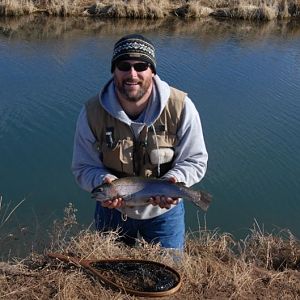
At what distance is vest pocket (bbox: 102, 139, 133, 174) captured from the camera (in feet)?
12.2

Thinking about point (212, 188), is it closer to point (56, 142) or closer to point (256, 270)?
point (56, 142)

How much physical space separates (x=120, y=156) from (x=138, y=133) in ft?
0.69

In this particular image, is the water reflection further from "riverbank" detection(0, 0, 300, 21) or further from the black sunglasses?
the black sunglasses

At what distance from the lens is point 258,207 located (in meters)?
7.75

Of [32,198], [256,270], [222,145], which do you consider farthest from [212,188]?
[256,270]

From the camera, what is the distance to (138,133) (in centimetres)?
374

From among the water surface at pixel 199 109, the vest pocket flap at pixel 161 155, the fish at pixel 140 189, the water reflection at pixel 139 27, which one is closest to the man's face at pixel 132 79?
the vest pocket flap at pixel 161 155

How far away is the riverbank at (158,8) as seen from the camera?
20438mm

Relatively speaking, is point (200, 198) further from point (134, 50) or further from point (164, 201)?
point (134, 50)

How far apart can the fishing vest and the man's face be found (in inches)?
7.6

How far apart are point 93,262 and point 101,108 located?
1.10 meters

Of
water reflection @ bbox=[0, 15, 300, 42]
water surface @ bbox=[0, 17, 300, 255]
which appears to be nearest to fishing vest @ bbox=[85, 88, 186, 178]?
water surface @ bbox=[0, 17, 300, 255]

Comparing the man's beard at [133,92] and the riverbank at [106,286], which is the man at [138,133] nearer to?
the man's beard at [133,92]

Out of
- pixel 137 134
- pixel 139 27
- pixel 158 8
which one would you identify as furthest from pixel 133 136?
pixel 158 8
